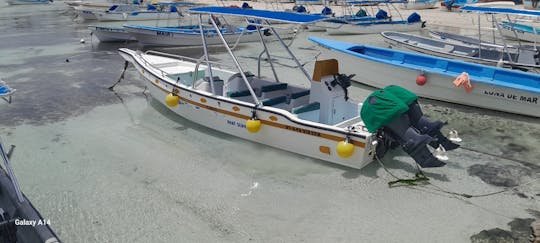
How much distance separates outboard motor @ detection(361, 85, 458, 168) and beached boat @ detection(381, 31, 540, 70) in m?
6.70

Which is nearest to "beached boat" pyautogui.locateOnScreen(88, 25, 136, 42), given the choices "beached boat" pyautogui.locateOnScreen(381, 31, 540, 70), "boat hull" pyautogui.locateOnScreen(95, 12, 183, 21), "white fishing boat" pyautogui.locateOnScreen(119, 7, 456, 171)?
"boat hull" pyautogui.locateOnScreen(95, 12, 183, 21)

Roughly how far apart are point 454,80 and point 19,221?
999 cm

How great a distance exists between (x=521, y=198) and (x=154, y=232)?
541 cm

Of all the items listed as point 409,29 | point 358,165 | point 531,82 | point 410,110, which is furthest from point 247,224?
point 409,29

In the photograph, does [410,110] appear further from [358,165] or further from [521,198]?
[521,198]

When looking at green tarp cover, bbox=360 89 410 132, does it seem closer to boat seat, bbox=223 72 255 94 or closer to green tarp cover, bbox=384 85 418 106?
green tarp cover, bbox=384 85 418 106

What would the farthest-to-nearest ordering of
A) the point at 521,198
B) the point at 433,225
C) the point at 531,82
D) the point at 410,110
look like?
the point at 531,82
the point at 410,110
the point at 521,198
the point at 433,225

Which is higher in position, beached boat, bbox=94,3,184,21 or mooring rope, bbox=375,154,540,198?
beached boat, bbox=94,3,184,21

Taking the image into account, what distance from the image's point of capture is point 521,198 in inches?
263

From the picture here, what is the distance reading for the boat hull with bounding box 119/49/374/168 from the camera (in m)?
7.27

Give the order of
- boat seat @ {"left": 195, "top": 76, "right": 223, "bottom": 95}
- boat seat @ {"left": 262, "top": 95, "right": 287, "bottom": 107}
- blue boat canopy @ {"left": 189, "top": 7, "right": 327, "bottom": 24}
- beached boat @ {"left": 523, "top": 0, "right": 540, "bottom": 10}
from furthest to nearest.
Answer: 1. beached boat @ {"left": 523, "top": 0, "right": 540, "bottom": 10}
2. boat seat @ {"left": 195, "top": 76, "right": 223, "bottom": 95}
3. boat seat @ {"left": 262, "top": 95, "right": 287, "bottom": 107}
4. blue boat canopy @ {"left": 189, "top": 7, "right": 327, "bottom": 24}

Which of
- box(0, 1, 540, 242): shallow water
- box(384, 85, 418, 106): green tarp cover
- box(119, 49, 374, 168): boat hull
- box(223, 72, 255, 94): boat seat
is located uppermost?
box(384, 85, 418, 106): green tarp cover

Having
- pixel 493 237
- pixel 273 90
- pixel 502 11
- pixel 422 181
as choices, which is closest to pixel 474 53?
pixel 502 11

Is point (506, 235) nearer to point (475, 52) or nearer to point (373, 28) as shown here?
point (475, 52)
